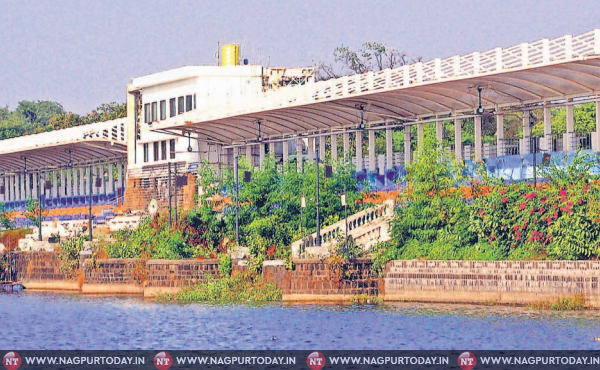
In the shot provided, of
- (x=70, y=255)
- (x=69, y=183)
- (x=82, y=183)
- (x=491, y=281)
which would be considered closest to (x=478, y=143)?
(x=491, y=281)

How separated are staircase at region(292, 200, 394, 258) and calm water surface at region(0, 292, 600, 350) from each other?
3.97 m

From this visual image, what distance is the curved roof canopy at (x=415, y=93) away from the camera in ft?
178

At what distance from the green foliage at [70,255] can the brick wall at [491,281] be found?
21382 mm

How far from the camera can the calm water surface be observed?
1634 inches

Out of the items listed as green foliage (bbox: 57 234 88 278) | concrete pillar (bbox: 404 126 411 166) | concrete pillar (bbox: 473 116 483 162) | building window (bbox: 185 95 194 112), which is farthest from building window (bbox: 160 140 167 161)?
concrete pillar (bbox: 473 116 483 162)

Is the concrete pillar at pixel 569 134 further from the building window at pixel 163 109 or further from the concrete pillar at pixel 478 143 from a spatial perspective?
the building window at pixel 163 109

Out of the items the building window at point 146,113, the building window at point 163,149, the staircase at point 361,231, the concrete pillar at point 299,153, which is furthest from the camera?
the building window at point 146,113

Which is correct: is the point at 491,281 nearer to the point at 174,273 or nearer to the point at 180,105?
the point at 174,273

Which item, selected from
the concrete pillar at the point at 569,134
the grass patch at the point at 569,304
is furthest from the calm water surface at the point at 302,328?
the concrete pillar at the point at 569,134

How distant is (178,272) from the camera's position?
60.6 meters

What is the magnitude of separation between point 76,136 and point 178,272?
35.3m

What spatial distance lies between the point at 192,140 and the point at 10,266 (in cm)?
1196

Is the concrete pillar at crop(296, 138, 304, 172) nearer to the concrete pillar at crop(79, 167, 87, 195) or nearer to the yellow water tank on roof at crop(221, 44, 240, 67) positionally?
the yellow water tank on roof at crop(221, 44, 240, 67)

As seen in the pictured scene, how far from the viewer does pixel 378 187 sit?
68.2 metres
